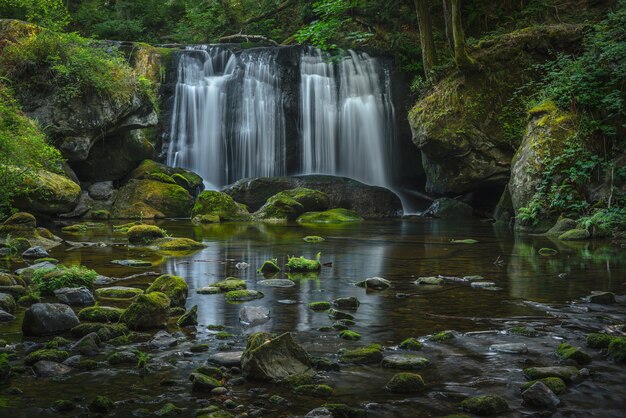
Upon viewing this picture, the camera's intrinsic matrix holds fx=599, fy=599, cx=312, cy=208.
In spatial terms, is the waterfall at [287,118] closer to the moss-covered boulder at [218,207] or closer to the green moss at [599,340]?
the moss-covered boulder at [218,207]

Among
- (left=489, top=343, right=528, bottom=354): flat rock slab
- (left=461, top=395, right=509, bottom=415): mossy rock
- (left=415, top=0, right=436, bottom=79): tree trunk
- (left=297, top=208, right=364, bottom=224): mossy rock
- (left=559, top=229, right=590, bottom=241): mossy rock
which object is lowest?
(left=461, top=395, right=509, bottom=415): mossy rock

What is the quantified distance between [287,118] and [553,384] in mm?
25541

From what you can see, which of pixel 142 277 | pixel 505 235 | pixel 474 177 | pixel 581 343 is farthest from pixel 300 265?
pixel 474 177

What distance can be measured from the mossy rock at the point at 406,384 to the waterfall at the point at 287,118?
79.0ft

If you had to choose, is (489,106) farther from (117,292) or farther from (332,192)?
(117,292)

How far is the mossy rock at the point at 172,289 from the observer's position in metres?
6.70

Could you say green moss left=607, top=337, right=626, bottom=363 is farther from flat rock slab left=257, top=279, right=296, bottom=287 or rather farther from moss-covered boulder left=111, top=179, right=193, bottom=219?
moss-covered boulder left=111, top=179, right=193, bottom=219

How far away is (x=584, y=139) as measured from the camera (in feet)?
53.1

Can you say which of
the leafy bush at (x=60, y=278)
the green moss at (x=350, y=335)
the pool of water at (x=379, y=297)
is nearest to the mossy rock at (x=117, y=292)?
the leafy bush at (x=60, y=278)

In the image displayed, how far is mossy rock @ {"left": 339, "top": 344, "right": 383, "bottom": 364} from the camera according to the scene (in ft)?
15.2

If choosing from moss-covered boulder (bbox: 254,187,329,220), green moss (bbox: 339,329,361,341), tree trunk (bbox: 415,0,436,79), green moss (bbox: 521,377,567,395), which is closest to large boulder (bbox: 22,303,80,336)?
green moss (bbox: 339,329,361,341)

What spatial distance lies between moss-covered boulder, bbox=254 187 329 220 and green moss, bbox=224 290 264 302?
15592 millimetres

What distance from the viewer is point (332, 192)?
25688 mm

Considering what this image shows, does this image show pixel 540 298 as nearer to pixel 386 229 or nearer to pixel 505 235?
pixel 505 235
